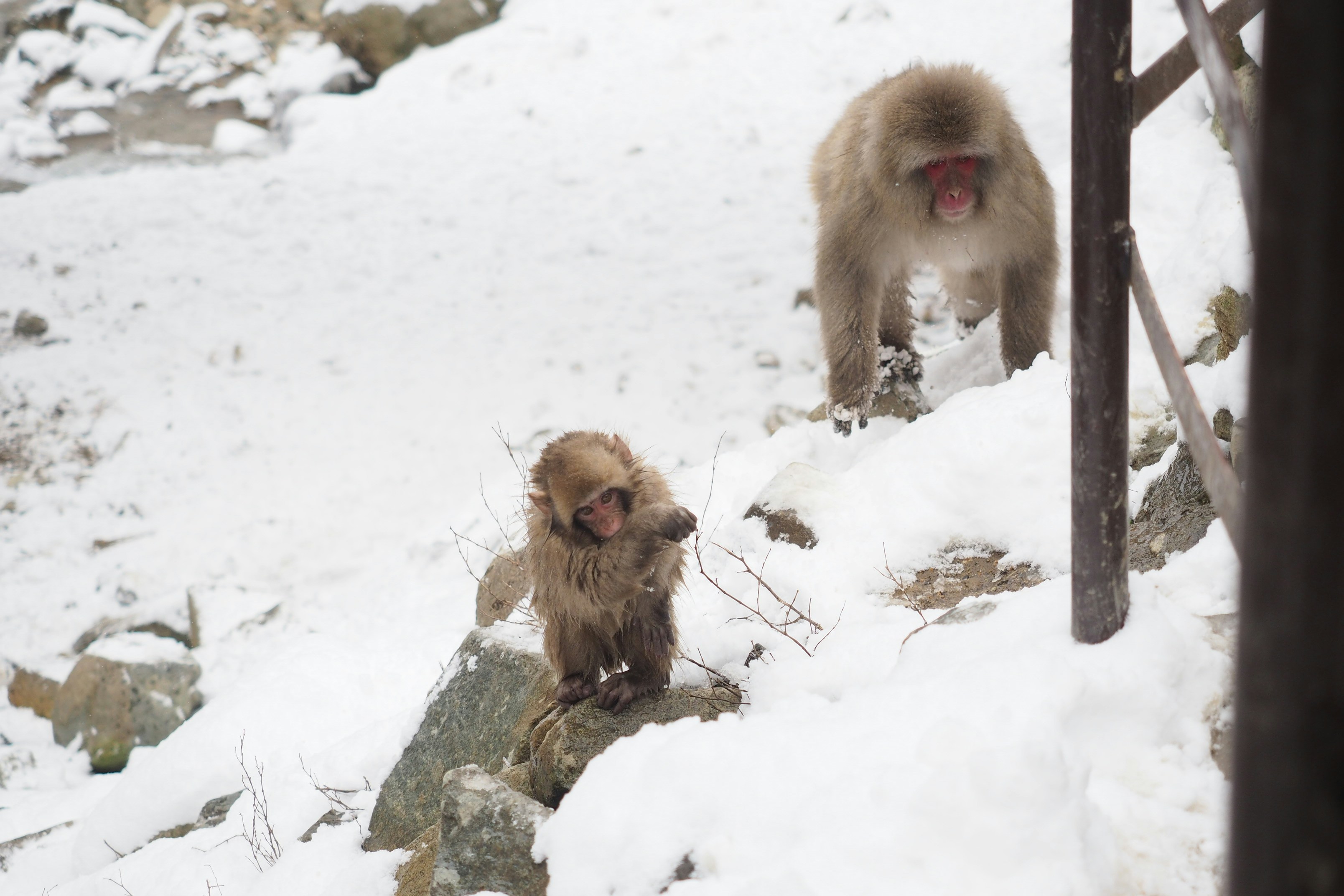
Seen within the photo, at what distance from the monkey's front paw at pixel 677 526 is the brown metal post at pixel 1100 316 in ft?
2.73

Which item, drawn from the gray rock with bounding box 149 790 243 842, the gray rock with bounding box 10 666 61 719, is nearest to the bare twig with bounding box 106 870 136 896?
the gray rock with bounding box 149 790 243 842

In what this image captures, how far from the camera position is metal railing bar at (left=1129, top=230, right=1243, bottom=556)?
124 centimetres

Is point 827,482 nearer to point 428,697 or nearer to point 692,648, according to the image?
point 692,648

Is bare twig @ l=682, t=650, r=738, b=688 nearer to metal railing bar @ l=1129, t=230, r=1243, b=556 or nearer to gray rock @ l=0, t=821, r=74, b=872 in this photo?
metal railing bar @ l=1129, t=230, r=1243, b=556

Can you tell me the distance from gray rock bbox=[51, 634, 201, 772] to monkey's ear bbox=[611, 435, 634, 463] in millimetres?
3992

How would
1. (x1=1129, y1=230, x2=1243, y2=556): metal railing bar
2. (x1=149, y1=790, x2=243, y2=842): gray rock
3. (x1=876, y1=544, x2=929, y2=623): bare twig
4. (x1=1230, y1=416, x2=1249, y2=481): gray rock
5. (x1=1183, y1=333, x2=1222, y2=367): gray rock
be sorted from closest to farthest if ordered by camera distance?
(x1=1129, y1=230, x2=1243, y2=556): metal railing bar < (x1=1230, y1=416, x2=1249, y2=481): gray rock < (x1=876, y1=544, x2=929, y2=623): bare twig < (x1=1183, y1=333, x2=1222, y2=367): gray rock < (x1=149, y1=790, x2=243, y2=842): gray rock

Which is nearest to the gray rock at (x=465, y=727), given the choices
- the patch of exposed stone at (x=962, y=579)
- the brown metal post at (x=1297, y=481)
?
the patch of exposed stone at (x=962, y=579)

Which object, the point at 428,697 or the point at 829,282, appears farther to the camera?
the point at 829,282

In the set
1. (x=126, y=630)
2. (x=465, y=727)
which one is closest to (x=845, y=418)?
(x=465, y=727)

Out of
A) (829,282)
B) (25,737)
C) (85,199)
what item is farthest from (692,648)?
(85,199)

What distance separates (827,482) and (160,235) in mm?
7953

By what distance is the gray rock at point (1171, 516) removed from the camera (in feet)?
7.66

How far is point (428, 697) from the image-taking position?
3.06 meters

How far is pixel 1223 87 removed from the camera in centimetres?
115
